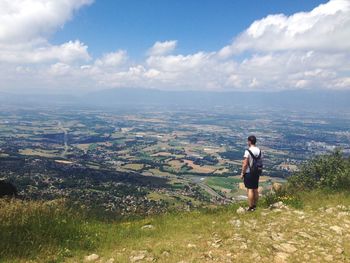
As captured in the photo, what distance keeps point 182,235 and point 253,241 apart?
1.96 meters

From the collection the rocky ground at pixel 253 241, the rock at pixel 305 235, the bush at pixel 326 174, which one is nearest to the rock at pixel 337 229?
the rocky ground at pixel 253 241

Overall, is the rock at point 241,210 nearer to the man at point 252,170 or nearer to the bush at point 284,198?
the man at point 252,170

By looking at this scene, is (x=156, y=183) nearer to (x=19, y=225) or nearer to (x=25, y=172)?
(x=25, y=172)

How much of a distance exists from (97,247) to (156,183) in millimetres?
87060

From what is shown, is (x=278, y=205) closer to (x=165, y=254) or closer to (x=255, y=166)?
(x=255, y=166)

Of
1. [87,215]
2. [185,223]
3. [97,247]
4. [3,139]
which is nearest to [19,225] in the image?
[97,247]

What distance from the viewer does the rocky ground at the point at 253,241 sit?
328 inches

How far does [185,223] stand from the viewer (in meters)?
11.6

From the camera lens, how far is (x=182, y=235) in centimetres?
1011

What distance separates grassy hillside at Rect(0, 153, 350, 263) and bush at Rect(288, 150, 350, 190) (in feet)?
10.1

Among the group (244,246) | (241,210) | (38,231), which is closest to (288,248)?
(244,246)

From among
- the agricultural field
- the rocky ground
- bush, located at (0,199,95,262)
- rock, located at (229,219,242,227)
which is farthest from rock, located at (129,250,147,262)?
the agricultural field

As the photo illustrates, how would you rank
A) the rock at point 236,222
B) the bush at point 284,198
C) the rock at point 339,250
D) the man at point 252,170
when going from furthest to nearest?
the bush at point 284,198 < the man at point 252,170 < the rock at point 236,222 < the rock at point 339,250

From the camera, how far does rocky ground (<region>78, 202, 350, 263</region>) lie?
8336 mm
